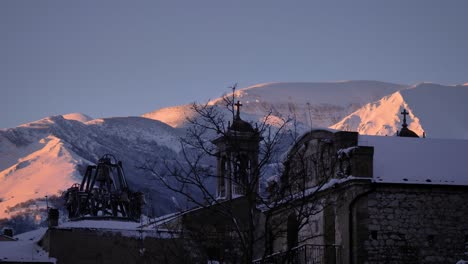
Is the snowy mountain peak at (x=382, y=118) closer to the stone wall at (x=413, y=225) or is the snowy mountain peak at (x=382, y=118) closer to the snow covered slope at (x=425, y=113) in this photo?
the snow covered slope at (x=425, y=113)

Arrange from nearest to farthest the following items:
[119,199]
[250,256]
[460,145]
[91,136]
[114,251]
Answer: [250,256]
[460,145]
[114,251]
[119,199]
[91,136]

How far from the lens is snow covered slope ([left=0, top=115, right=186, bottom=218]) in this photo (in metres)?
150

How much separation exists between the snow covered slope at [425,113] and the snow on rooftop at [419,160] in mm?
87986

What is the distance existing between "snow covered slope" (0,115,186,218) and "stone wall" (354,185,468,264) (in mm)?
106433

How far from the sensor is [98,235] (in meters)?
60.9

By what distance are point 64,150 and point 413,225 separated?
140 m

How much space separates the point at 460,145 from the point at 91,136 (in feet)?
498

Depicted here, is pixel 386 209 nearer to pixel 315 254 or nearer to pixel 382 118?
pixel 315 254

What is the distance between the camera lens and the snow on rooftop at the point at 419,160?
3197 cm

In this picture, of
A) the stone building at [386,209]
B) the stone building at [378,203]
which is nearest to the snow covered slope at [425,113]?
the stone building at [378,203]

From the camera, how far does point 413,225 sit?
31406mm

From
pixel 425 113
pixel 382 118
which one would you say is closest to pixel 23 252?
pixel 425 113

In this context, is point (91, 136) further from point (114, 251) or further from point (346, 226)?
point (346, 226)

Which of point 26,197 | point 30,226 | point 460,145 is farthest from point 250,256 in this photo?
point 26,197
